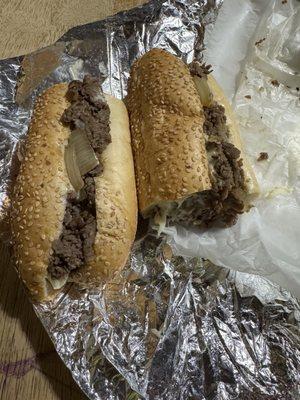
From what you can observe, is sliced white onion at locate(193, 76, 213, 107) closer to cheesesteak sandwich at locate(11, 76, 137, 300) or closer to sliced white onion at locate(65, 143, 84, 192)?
cheesesteak sandwich at locate(11, 76, 137, 300)

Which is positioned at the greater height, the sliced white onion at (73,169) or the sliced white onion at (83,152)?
the sliced white onion at (83,152)

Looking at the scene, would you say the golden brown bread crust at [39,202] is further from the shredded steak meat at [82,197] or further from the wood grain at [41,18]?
the wood grain at [41,18]

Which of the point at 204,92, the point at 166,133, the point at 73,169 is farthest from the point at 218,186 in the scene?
the point at 73,169

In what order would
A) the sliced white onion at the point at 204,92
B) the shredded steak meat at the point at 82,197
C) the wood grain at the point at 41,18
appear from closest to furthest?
the shredded steak meat at the point at 82,197
the sliced white onion at the point at 204,92
the wood grain at the point at 41,18

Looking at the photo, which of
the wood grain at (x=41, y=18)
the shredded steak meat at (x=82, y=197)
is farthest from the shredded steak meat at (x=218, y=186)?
the wood grain at (x=41, y=18)

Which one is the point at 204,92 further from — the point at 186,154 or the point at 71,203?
the point at 71,203

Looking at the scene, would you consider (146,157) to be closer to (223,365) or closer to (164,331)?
(164,331)
